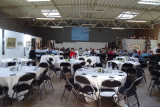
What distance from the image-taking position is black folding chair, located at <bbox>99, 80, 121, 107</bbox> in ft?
10.4

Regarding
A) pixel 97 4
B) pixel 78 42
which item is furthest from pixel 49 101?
pixel 78 42

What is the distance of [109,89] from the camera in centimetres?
362

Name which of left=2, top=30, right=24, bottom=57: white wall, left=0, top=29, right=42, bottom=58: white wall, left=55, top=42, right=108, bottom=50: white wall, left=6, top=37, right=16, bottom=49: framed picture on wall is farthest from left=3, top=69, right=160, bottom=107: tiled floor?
left=55, top=42, right=108, bottom=50: white wall

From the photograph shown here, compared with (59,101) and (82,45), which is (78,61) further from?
(82,45)

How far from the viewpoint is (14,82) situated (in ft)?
11.7

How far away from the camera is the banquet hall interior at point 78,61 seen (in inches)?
142

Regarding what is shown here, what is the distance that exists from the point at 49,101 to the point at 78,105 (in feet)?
2.90

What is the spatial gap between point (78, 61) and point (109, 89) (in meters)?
3.36

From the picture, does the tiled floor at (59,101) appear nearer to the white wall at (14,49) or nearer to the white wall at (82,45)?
the white wall at (14,49)

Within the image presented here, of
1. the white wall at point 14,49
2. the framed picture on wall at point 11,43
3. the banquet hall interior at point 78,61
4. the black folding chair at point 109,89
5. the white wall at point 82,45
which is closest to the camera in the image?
the black folding chair at point 109,89

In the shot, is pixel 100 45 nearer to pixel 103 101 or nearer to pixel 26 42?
pixel 26 42

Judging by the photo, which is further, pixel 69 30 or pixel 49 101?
pixel 69 30

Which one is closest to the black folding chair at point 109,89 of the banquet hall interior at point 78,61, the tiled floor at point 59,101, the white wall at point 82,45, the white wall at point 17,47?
the banquet hall interior at point 78,61

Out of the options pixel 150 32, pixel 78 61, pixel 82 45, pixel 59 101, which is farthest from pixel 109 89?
pixel 150 32
